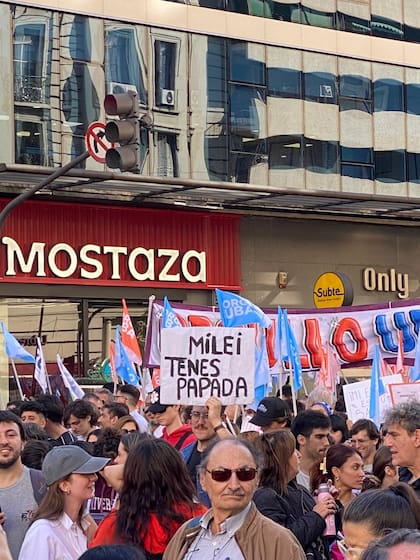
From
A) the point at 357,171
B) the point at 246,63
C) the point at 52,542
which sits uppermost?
the point at 246,63

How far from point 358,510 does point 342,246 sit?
2635 cm

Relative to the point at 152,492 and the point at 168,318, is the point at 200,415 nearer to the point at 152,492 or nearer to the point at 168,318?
the point at 152,492

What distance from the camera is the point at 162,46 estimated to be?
27141 millimetres

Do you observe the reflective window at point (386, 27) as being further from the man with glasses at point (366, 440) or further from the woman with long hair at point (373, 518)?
the woman with long hair at point (373, 518)

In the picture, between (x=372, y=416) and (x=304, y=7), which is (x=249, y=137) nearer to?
(x=304, y=7)

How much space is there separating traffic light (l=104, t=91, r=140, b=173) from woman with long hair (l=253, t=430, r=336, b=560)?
25.0ft

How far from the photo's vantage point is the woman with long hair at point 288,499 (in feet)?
23.0

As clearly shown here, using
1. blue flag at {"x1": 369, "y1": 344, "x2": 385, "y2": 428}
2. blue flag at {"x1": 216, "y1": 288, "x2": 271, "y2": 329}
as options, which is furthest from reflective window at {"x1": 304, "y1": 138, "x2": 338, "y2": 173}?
blue flag at {"x1": 369, "y1": 344, "x2": 385, "y2": 428}

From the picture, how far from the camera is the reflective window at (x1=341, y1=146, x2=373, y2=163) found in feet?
97.2

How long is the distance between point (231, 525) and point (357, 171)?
2464cm

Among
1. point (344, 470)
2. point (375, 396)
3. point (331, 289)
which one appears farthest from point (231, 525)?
point (331, 289)

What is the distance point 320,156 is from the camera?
1147 inches

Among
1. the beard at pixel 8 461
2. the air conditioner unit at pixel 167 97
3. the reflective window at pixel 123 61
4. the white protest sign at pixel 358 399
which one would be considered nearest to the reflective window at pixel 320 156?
the air conditioner unit at pixel 167 97

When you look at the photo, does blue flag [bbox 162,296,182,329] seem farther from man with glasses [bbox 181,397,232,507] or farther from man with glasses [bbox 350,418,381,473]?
man with glasses [bbox 181,397,232,507]
